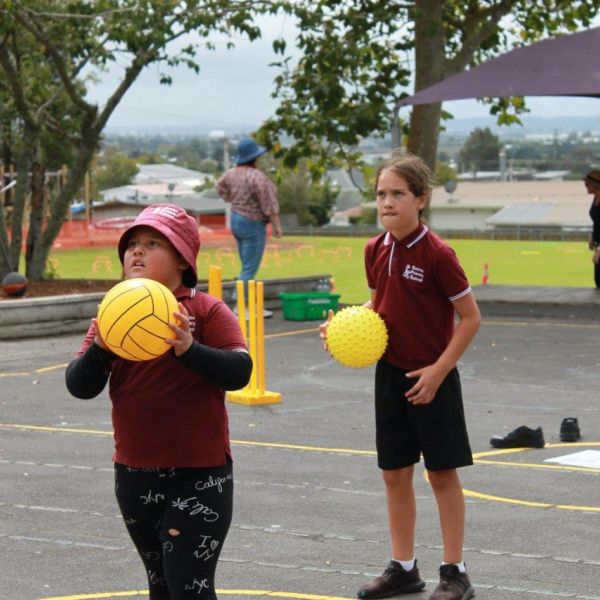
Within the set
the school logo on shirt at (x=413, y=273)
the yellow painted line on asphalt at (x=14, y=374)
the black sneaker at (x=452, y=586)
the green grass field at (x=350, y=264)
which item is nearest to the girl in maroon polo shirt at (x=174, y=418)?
the school logo on shirt at (x=413, y=273)

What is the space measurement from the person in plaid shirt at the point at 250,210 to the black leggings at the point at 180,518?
42.2 feet

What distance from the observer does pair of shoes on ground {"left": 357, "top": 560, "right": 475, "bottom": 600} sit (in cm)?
620

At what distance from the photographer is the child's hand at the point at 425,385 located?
613cm

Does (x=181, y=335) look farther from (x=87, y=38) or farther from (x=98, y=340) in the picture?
(x=87, y=38)

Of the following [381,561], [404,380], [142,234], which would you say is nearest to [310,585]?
[381,561]

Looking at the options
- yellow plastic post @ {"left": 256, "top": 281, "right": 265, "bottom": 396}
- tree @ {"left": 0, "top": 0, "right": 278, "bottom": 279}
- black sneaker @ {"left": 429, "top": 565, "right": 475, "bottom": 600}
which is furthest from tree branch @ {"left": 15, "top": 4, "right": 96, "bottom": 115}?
black sneaker @ {"left": 429, "top": 565, "right": 475, "bottom": 600}

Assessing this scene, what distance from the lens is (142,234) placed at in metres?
4.81

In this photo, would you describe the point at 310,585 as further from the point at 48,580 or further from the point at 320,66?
the point at 320,66

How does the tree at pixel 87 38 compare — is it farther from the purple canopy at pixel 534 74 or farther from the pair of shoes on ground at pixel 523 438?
the pair of shoes on ground at pixel 523 438

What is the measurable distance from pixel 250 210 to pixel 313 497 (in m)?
9.69

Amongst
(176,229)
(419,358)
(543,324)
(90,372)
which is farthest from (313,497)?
(543,324)

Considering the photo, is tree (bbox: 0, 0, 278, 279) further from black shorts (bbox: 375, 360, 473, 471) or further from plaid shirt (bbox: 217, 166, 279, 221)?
black shorts (bbox: 375, 360, 473, 471)

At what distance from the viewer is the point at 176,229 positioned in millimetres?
4797

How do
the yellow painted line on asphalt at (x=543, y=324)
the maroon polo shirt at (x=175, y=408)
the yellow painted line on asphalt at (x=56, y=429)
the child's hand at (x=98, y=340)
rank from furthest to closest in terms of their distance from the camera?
the yellow painted line on asphalt at (x=543, y=324) → the yellow painted line on asphalt at (x=56, y=429) → the maroon polo shirt at (x=175, y=408) → the child's hand at (x=98, y=340)
